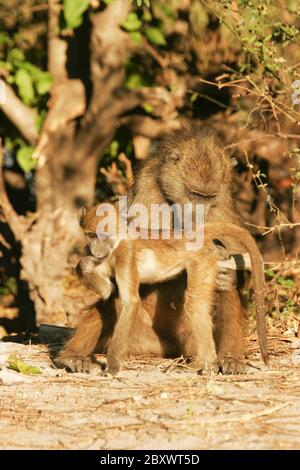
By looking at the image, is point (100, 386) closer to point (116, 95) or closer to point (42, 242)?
point (42, 242)

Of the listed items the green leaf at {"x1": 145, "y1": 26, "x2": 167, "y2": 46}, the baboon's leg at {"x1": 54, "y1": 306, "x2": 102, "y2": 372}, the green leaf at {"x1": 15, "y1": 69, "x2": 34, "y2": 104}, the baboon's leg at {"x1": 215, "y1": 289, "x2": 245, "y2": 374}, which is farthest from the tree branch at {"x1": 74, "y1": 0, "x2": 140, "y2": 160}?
the baboon's leg at {"x1": 215, "y1": 289, "x2": 245, "y2": 374}

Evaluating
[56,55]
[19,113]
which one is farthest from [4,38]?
[19,113]

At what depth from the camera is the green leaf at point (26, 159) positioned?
10547 mm

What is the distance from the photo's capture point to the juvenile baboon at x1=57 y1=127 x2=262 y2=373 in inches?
222

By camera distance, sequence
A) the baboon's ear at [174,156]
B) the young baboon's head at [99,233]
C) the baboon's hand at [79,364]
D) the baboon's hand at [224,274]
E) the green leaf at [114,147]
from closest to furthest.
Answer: the young baboon's head at [99,233] → the baboon's hand at [79,364] → the baboon's hand at [224,274] → the baboon's ear at [174,156] → the green leaf at [114,147]

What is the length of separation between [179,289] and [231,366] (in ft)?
2.27

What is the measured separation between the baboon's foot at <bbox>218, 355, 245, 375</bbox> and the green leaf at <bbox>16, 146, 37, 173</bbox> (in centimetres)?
568

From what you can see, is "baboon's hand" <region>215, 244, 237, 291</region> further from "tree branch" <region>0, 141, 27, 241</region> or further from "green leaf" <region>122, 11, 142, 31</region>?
"green leaf" <region>122, 11, 142, 31</region>

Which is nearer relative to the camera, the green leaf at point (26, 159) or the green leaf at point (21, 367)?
the green leaf at point (21, 367)

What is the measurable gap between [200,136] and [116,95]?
4183 millimetres

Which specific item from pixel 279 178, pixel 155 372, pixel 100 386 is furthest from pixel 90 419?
pixel 279 178

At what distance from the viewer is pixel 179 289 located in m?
5.77

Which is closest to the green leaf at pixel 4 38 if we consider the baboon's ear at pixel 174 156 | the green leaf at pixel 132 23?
the green leaf at pixel 132 23

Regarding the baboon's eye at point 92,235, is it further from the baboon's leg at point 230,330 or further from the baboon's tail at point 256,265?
the baboon's leg at point 230,330
